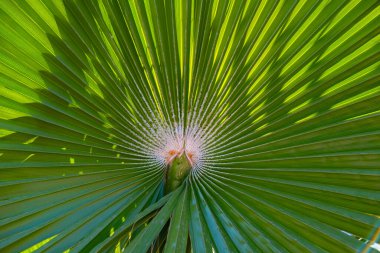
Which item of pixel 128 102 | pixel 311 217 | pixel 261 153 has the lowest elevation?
pixel 311 217

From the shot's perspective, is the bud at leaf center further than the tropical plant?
Yes

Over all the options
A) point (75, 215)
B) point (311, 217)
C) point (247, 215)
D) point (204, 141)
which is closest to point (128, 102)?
point (204, 141)

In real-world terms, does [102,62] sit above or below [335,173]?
above

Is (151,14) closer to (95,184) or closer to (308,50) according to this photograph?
(308,50)

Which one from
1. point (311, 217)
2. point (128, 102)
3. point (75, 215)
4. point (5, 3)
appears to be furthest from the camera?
point (128, 102)

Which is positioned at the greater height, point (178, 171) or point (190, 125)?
point (190, 125)

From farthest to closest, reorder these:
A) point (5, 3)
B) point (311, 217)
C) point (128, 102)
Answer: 1. point (128, 102)
2. point (311, 217)
3. point (5, 3)

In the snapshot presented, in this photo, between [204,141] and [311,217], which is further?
[204,141]

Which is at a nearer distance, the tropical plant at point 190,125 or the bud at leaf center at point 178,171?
the tropical plant at point 190,125
